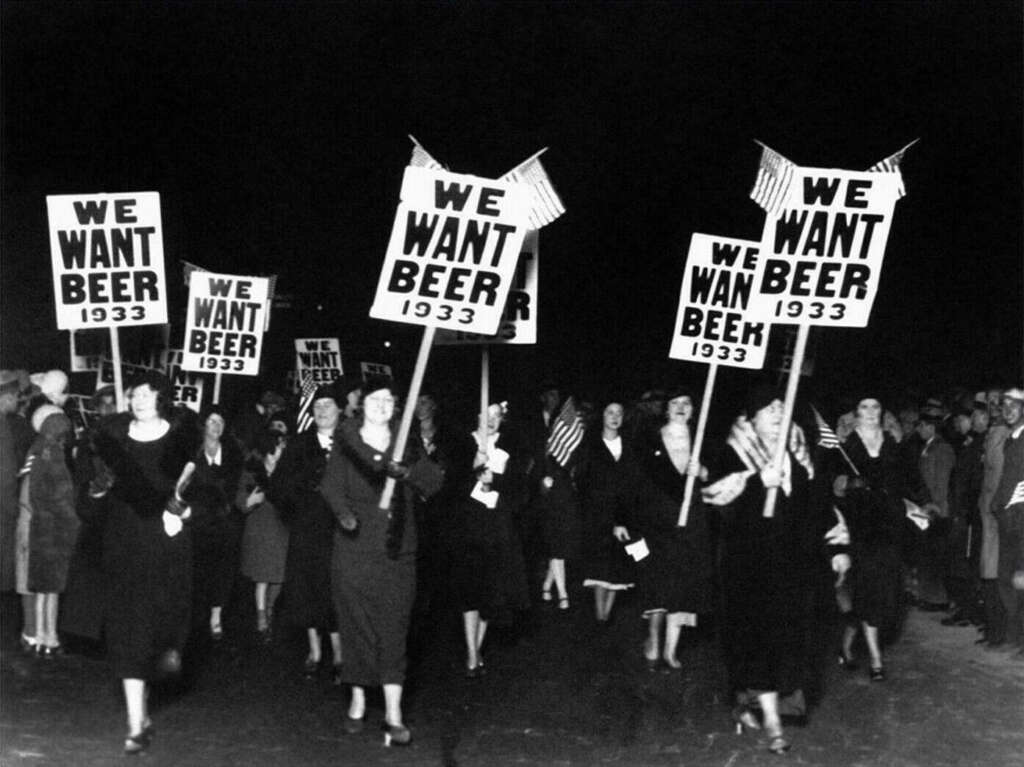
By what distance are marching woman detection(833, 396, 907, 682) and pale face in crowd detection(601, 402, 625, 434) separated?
3.49 m

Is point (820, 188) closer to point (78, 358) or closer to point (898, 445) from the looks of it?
point (898, 445)

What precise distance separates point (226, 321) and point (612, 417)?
153 inches

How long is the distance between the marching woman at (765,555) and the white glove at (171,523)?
308cm

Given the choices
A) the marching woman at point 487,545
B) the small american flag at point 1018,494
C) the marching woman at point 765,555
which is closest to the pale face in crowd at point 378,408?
the marching woman at point 765,555

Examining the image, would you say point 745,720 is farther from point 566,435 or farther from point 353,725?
point 566,435

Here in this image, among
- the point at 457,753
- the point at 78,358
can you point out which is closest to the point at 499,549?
the point at 457,753

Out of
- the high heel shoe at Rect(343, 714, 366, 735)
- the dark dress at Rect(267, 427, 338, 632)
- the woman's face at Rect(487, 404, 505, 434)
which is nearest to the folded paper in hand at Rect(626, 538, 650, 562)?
the woman's face at Rect(487, 404, 505, 434)

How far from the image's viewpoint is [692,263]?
561 inches

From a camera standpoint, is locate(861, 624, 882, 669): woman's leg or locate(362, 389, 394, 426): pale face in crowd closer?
locate(362, 389, 394, 426): pale face in crowd

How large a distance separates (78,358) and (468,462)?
535 cm

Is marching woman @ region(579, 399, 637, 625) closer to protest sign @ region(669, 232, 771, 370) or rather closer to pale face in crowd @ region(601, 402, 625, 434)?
pale face in crowd @ region(601, 402, 625, 434)

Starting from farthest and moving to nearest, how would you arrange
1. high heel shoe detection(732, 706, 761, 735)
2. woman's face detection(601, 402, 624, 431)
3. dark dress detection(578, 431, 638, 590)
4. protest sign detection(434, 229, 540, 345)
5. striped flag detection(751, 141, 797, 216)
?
woman's face detection(601, 402, 624, 431) < dark dress detection(578, 431, 638, 590) < protest sign detection(434, 229, 540, 345) < striped flag detection(751, 141, 797, 216) < high heel shoe detection(732, 706, 761, 735)

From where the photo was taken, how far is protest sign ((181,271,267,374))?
52.1 ft

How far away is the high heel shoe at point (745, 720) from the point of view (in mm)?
9914
